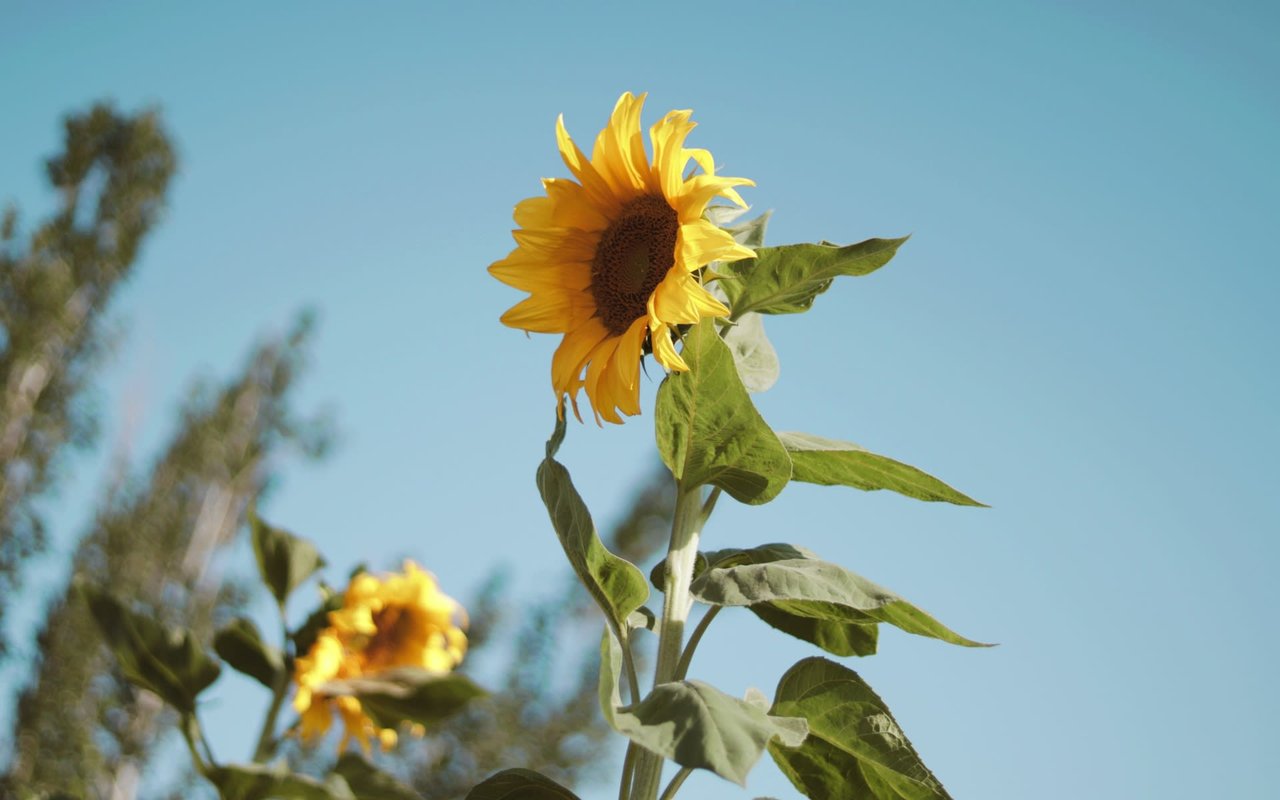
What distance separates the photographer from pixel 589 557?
2.96 ft

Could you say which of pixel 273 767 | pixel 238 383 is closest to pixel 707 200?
pixel 273 767

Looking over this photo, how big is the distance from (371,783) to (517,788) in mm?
146

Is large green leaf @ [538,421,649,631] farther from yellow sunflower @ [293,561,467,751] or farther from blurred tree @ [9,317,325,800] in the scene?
blurred tree @ [9,317,325,800]

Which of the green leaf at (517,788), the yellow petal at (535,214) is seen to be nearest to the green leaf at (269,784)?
the green leaf at (517,788)

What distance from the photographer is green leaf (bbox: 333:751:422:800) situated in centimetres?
81

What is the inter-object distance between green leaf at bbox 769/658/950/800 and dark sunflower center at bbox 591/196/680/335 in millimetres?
395

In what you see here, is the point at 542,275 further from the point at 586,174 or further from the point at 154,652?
the point at 154,652

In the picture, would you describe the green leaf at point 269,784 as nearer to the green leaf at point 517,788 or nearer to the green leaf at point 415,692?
the green leaf at point 415,692

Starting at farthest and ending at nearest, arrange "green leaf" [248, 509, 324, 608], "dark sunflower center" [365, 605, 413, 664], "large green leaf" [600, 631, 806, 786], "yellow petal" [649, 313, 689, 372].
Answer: "dark sunflower center" [365, 605, 413, 664] → "green leaf" [248, 509, 324, 608] → "yellow petal" [649, 313, 689, 372] → "large green leaf" [600, 631, 806, 786]

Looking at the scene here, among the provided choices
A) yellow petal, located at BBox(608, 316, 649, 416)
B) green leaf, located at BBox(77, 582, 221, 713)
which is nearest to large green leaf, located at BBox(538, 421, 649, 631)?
yellow petal, located at BBox(608, 316, 649, 416)

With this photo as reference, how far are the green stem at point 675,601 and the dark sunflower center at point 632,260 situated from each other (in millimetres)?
201

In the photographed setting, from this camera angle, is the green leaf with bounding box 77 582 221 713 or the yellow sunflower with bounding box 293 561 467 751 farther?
the yellow sunflower with bounding box 293 561 467 751

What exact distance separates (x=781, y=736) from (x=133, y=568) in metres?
10.8

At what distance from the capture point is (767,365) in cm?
109
